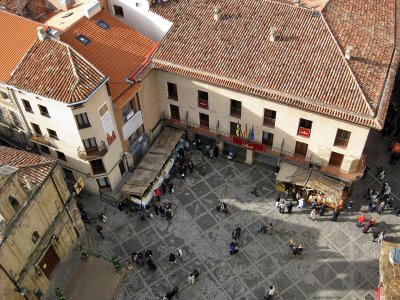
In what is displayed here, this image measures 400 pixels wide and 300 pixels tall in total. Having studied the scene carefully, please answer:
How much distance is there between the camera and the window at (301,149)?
1742 inches

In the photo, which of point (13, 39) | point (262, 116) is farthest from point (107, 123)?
point (262, 116)

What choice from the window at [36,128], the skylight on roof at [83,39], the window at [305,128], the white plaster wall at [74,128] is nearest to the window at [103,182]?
the white plaster wall at [74,128]

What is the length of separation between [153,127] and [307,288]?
21575mm

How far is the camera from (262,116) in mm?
43656

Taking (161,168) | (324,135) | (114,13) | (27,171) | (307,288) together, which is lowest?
(307,288)

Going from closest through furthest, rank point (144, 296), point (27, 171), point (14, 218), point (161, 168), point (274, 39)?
point (14, 218) → point (27, 171) → point (144, 296) → point (274, 39) → point (161, 168)

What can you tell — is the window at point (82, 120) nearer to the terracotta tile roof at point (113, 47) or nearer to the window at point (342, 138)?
the terracotta tile roof at point (113, 47)

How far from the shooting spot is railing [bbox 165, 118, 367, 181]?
43344 millimetres

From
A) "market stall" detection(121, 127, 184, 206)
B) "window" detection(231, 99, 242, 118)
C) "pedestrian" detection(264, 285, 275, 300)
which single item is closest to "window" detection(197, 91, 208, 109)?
"window" detection(231, 99, 242, 118)

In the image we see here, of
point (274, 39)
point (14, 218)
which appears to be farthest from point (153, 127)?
→ point (14, 218)

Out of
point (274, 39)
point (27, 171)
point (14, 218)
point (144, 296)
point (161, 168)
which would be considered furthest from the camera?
point (161, 168)

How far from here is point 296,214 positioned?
4531cm

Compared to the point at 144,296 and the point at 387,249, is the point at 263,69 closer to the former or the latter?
the point at 387,249

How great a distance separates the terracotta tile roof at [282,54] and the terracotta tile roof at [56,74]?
847 cm
